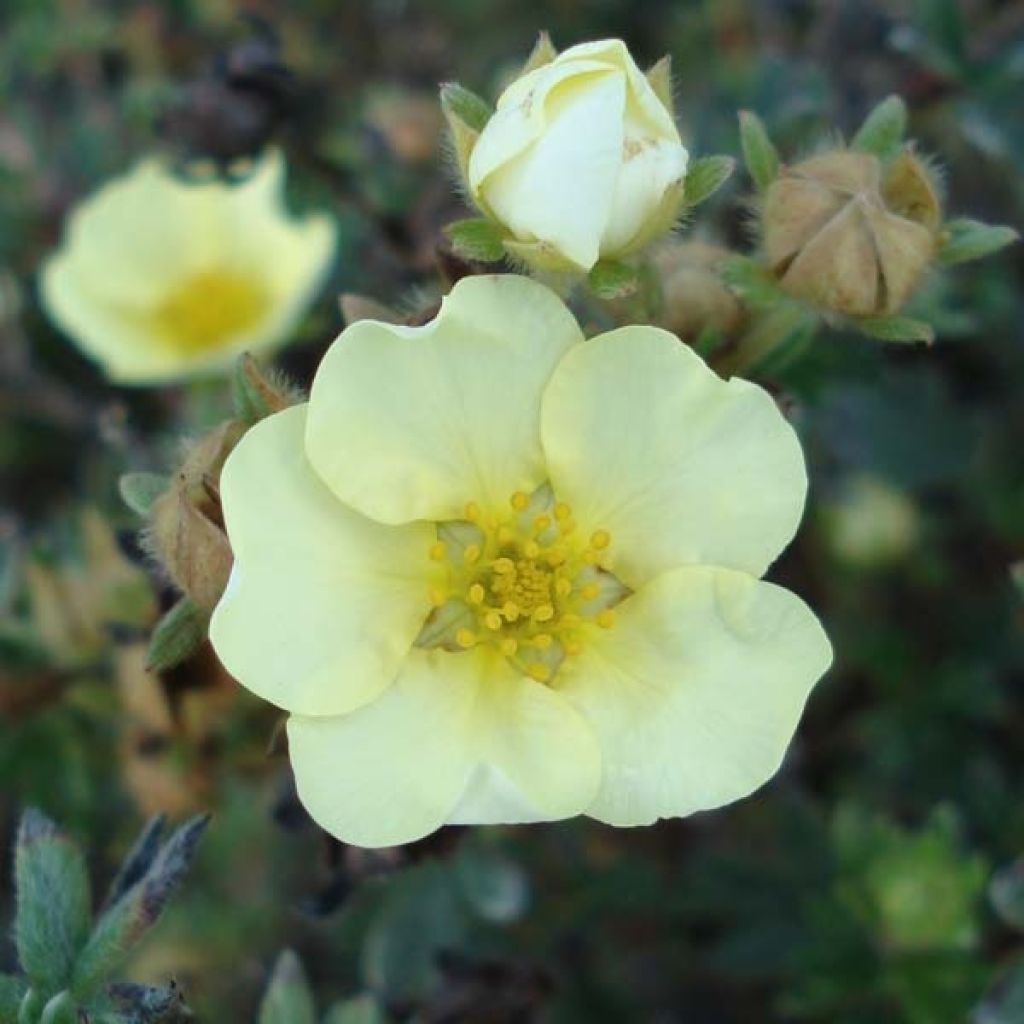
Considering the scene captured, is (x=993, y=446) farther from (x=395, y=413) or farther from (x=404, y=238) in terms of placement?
(x=395, y=413)


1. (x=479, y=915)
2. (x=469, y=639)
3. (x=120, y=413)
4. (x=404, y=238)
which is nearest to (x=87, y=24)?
(x=404, y=238)

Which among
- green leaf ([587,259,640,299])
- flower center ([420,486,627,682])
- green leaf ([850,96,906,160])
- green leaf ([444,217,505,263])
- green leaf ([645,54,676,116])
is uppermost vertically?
green leaf ([645,54,676,116])

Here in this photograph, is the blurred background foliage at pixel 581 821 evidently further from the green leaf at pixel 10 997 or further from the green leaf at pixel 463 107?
the green leaf at pixel 10 997

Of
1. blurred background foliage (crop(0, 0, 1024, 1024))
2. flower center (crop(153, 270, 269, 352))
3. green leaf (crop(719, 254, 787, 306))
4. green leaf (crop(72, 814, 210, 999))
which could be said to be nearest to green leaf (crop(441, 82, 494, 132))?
blurred background foliage (crop(0, 0, 1024, 1024))

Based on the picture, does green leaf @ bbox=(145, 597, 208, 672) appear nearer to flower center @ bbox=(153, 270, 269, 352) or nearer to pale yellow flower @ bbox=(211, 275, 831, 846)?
pale yellow flower @ bbox=(211, 275, 831, 846)

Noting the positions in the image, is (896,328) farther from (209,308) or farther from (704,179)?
(209,308)
